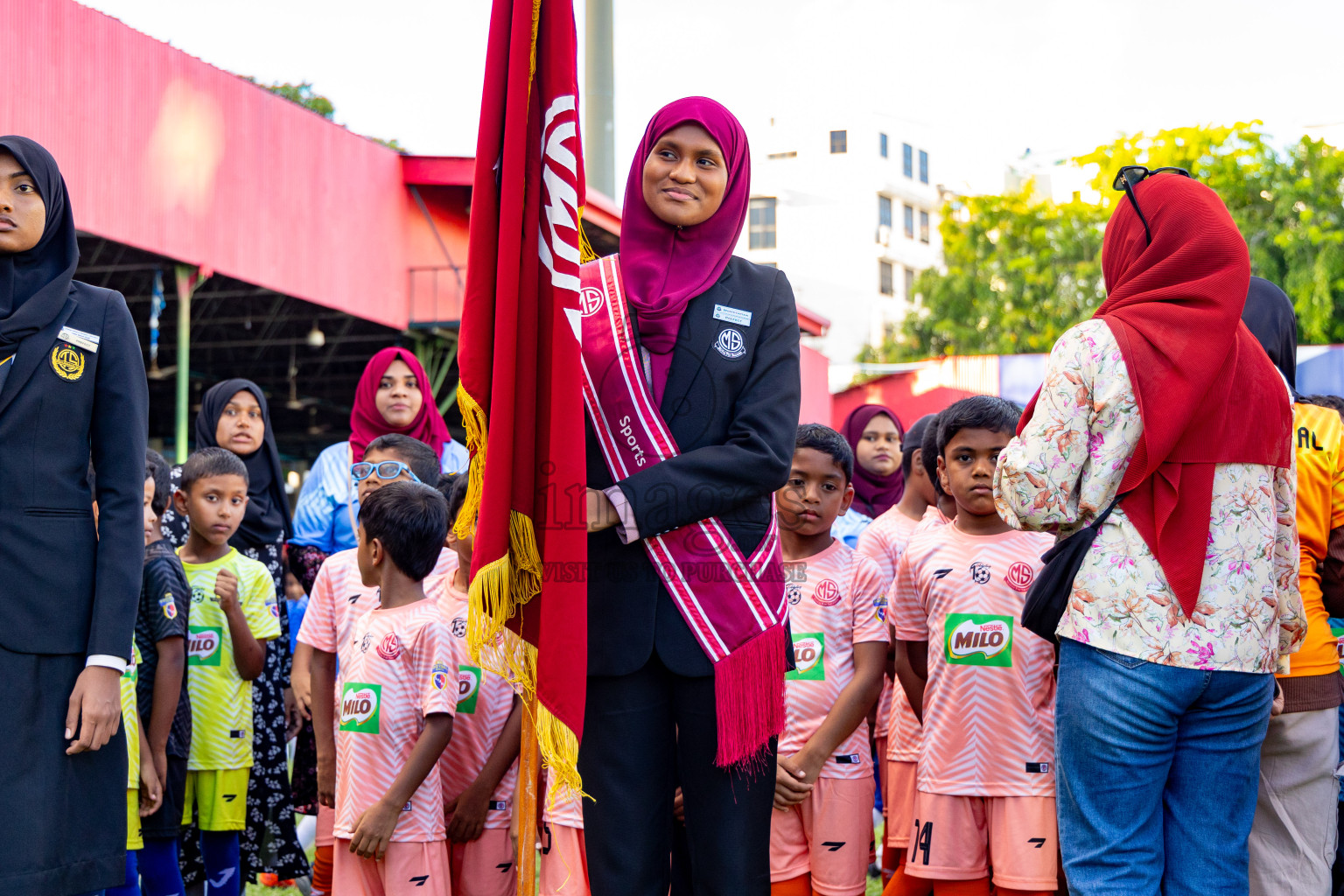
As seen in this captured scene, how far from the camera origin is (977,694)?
3.77 meters

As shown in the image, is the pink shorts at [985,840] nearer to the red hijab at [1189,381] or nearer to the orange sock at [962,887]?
the orange sock at [962,887]

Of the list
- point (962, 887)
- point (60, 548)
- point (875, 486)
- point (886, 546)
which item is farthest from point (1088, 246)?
point (60, 548)

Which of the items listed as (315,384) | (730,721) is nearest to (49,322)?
(730,721)

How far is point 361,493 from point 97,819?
7.32ft

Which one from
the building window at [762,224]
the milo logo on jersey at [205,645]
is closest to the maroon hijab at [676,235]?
the milo logo on jersey at [205,645]

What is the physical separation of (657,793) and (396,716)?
4.85ft

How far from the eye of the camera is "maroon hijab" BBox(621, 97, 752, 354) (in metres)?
2.63

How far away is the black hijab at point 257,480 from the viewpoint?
535 cm

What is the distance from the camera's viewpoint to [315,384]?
3089cm

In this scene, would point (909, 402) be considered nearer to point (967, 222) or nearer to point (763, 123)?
point (967, 222)

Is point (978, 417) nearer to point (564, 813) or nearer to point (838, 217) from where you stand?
point (564, 813)

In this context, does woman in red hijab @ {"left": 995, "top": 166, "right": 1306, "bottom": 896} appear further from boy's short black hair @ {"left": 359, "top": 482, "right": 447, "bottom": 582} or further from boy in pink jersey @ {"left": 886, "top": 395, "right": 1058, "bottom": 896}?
boy's short black hair @ {"left": 359, "top": 482, "right": 447, "bottom": 582}

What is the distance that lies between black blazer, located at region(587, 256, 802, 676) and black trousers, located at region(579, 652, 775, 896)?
0.07m

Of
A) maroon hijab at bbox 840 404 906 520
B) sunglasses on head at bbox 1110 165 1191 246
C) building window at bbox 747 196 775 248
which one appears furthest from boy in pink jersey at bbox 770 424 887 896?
building window at bbox 747 196 775 248
